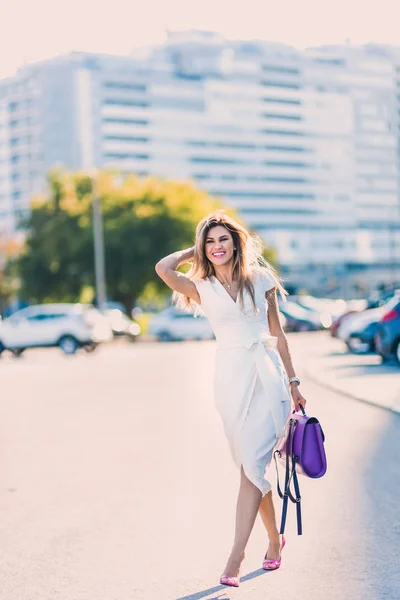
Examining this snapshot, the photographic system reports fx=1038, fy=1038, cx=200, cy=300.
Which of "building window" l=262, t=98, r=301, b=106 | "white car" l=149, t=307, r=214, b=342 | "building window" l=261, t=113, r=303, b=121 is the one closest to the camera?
"white car" l=149, t=307, r=214, b=342

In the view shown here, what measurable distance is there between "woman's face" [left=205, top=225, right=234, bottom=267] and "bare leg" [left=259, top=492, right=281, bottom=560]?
113cm

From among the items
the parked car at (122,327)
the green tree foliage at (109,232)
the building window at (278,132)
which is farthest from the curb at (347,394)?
the building window at (278,132)

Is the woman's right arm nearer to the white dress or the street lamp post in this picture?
the white dress

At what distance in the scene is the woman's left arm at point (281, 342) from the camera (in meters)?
5.00

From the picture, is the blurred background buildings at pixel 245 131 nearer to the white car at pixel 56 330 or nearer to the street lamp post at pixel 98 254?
the street lamp post at pixel 98 254

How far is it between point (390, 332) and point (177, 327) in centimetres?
2360

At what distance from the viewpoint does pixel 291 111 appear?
193 metres

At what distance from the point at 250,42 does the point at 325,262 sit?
4502 cm

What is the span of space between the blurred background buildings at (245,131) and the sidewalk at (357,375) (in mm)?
128872

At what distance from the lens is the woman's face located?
489 centimetres

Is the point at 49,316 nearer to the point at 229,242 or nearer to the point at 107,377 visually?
the point at 107,377

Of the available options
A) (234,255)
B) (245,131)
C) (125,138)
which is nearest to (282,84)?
(245,131)

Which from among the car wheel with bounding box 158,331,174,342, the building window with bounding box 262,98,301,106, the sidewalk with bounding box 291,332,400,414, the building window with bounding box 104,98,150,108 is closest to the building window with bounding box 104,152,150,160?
the building window with bounding box 104,98,150,108

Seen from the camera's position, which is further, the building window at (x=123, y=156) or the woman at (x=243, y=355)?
the building window at (x=123, y=156)
